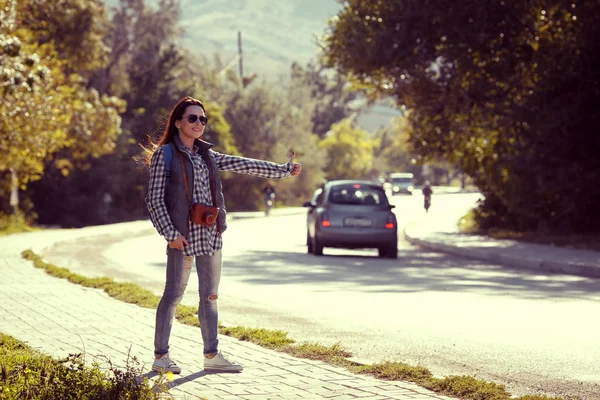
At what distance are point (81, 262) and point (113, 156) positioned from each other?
1182 inches

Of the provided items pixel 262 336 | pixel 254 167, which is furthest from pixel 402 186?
pixel 254 167

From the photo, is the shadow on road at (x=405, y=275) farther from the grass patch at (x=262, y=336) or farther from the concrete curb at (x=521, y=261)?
the grass patch at (x=262, y=336)

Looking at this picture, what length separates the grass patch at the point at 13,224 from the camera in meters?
37.1

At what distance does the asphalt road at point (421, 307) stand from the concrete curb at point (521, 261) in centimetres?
52

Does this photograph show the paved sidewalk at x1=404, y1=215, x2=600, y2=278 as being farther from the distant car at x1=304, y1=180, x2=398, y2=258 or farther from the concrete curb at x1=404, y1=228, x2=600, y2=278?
the distant car at x1=304, y1=180, x2=398, y2=258

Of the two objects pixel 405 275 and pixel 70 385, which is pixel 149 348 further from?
pixel 405 275

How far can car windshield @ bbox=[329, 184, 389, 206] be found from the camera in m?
25.5

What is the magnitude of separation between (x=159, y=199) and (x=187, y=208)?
21 centimetres

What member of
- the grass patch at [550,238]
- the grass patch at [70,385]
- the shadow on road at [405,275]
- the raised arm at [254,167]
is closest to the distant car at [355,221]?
the shadow on road at [405,275]

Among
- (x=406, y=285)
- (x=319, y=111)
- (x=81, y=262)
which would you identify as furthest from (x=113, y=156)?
(x=319, y=111)

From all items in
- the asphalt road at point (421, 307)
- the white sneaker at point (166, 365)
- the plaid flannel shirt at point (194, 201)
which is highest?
the plaid flannel shirt at point (194, 201)

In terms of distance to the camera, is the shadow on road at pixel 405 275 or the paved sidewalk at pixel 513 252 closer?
the shadow on road at pixel 405 275

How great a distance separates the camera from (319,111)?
135500 mm

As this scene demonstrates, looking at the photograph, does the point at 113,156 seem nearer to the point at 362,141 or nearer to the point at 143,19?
the point at 143,19
